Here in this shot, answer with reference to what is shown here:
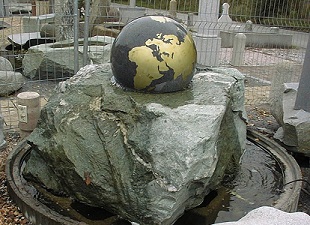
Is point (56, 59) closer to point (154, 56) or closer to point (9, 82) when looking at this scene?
point (9, 82)

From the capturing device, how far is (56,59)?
7.80 m

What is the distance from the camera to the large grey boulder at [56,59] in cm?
778

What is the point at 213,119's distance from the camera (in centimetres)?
322

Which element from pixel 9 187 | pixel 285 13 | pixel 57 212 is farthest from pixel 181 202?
pixel 285 13

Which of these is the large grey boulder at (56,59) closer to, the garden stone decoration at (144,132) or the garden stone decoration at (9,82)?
the garden stone decoration at (9,82)

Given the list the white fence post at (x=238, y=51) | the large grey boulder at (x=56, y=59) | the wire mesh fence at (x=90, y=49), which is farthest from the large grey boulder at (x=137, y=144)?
the white fence post at (x=238, y=51)

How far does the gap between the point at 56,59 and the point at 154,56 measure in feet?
15.3

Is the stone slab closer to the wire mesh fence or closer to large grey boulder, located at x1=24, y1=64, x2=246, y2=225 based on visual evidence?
large grey boulder, located at x1=24, y1=64, x2=246, y2=225

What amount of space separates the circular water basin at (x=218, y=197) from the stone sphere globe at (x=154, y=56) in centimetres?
111

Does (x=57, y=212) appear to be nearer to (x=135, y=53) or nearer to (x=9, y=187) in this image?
(x=9, y=187)

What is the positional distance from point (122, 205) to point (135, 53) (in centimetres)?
129

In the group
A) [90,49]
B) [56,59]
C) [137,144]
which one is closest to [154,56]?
[137,144]

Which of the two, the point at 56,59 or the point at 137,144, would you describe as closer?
the point at 137,144

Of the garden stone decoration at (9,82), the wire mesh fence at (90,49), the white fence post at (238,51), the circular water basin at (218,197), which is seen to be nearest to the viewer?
the circular water basin at (218,197)
